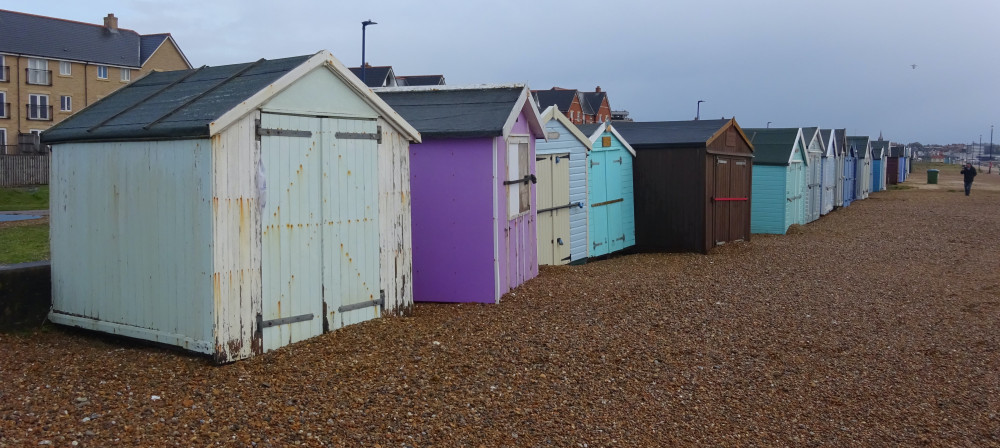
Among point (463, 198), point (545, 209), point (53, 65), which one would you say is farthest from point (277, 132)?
point (53, 65)

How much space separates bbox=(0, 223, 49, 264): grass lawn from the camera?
11.7m

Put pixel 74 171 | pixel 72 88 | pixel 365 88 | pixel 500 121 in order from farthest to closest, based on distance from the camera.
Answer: pixel 72 88 → pixel 500 121 → pixel 365 88 → pixel 74 171

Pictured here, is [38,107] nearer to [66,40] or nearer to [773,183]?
[66,40]

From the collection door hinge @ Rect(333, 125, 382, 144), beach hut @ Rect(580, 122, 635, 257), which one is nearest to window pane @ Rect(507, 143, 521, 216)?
door hinge @ Rect(333, 125, 382, 144)

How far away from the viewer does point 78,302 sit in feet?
26.0

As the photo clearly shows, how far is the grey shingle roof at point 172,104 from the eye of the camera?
22.9 ft

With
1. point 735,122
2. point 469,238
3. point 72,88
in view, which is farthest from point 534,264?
point 72,88

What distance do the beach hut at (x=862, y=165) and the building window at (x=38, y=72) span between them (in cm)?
4367

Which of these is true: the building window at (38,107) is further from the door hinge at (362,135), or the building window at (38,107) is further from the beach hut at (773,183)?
the door hinge at (362,135)

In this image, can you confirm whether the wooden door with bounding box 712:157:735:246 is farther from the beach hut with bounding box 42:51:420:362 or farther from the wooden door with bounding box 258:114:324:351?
the wooden door with bounding box 258:114:324:351

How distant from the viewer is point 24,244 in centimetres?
1351

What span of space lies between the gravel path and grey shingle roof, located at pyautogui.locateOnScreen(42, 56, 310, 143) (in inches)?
73.2

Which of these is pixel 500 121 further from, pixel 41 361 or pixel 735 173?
pixel 735 173

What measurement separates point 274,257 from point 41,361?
6.62 ft
